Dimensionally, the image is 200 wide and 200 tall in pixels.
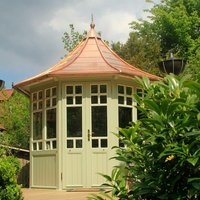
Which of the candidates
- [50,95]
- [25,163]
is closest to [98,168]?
[50,95]

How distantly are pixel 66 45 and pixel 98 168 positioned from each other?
49.8 feet

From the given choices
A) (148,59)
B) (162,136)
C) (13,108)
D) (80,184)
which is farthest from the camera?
(148,59)

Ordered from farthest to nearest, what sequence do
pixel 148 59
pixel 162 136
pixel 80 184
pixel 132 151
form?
pixel 148 59 < pixel 80 184 < pixel 132 151 < pixel 162 136

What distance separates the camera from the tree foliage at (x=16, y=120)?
18719 millimetres

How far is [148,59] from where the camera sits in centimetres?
2222

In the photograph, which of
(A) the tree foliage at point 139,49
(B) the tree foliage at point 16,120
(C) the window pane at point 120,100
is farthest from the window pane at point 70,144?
(A) the tree foliage at point 139,49

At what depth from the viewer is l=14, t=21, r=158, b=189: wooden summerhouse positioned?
9.35m

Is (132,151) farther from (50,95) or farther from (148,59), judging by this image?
(148,59)

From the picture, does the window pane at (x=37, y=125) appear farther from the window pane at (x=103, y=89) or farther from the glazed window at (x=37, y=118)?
the window pane at (x=103, y=89)

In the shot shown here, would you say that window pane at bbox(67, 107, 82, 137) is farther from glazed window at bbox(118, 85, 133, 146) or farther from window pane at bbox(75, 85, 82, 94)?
glazed window at bbox(118, 85, 133, 146)

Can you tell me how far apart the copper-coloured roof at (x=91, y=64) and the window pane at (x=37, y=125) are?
2.88 ft

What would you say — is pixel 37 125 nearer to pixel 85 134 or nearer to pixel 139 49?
Answer: pixel 85 134

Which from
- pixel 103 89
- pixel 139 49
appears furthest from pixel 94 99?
pixel 139 49

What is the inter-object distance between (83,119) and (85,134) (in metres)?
0.35
